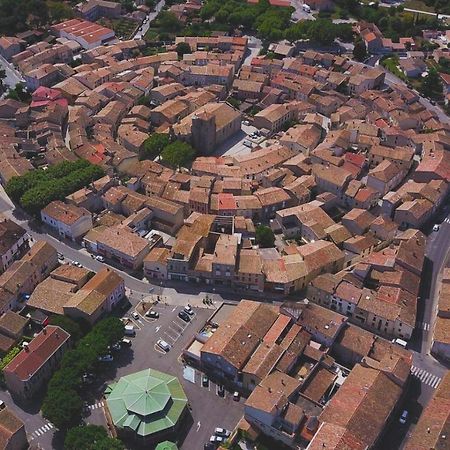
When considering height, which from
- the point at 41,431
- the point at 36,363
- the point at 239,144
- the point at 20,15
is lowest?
the point at 41,431

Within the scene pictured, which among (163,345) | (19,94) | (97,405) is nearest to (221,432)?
(163,345)

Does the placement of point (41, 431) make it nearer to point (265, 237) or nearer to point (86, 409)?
point (86, 409)

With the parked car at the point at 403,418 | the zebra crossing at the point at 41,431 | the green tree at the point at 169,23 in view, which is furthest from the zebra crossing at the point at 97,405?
the green tree at the point at 169,23

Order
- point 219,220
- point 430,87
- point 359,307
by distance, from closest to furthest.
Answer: point 359,307
point 219,220
point 430,87

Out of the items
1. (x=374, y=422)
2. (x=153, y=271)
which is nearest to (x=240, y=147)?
(x=153, y=271)

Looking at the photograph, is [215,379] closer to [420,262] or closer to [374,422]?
[374,422]
